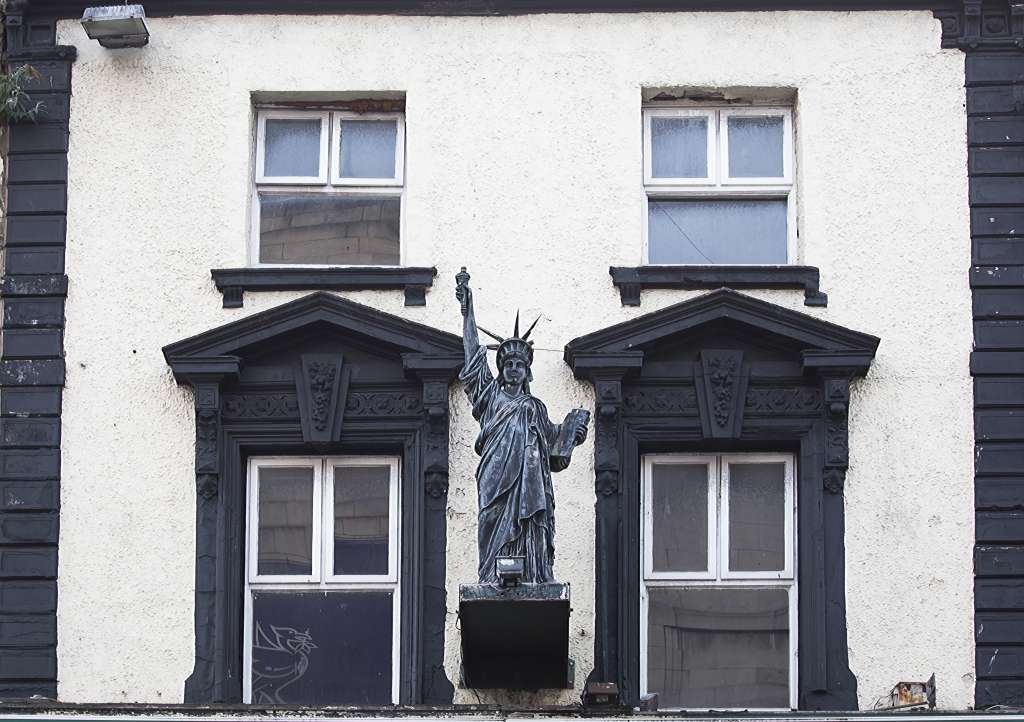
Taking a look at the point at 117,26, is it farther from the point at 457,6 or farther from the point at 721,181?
the point at 721,181

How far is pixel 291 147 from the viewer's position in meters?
22.4

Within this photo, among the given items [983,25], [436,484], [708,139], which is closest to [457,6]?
[708,139]

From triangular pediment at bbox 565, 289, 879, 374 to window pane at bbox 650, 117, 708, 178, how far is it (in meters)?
1.32

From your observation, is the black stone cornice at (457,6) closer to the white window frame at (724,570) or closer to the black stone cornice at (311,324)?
the black stone cornice at (311,324)

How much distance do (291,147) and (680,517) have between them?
13.7ft

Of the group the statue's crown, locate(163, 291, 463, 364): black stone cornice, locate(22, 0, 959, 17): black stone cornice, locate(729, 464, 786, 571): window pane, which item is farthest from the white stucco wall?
the statue's crown

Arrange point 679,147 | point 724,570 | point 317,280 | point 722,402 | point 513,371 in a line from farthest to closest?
point 679,147 → point 317,280 → point 722,402 → point 724,570 → point 513,371

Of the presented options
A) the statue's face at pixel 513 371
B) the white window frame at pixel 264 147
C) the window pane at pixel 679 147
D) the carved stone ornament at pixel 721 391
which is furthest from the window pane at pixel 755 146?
the white window frame at pixel 264 147

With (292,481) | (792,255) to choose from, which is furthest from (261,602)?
(792,255)

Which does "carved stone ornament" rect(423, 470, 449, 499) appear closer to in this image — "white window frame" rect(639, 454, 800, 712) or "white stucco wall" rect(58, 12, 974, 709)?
"white stucco wall" rect(58, 12, 974, 709)

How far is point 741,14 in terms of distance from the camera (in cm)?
2234

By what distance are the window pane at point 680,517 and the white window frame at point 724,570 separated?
0.06 metres

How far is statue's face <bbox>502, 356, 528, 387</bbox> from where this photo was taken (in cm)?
2028

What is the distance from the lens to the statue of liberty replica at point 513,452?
1983cm
